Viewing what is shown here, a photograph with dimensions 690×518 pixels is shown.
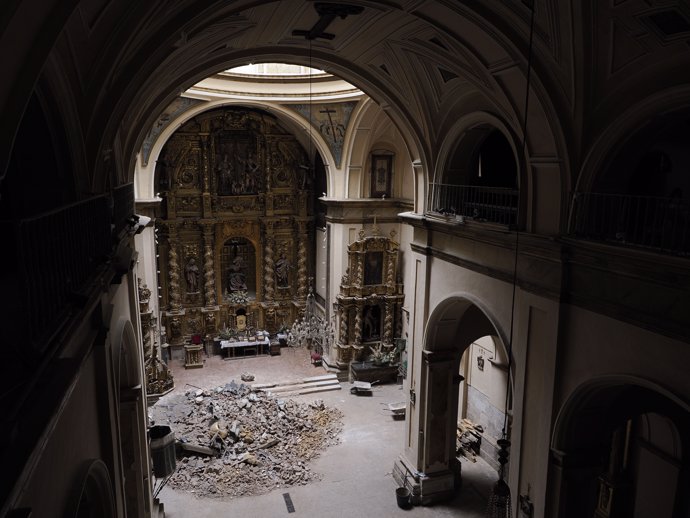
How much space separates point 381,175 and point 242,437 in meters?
9.06

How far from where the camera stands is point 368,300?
18641 mm

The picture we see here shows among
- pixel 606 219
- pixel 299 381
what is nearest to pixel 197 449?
pixel 299 381

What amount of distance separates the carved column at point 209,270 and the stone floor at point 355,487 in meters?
4.41

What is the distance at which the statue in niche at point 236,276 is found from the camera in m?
21.8

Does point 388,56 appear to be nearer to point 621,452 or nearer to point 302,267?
point 621,452

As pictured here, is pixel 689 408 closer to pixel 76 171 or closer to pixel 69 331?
pixel 69 331

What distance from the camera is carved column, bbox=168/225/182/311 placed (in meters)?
20.2

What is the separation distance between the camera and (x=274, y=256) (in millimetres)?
21953

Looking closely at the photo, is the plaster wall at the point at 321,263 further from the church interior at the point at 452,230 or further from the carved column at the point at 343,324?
the church interior at the point at 452,230

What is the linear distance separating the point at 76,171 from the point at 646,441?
996cm

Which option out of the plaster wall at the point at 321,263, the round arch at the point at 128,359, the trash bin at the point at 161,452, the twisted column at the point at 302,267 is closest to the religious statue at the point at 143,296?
the trash bin at the point at 161,452

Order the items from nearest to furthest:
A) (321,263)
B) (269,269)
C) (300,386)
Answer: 1. (300,386)
2. (321,263)
3. (269,269)

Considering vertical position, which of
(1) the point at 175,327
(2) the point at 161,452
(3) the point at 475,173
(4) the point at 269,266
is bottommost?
(1) the point at 175,327

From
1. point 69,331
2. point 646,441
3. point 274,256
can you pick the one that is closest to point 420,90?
point 646,441
